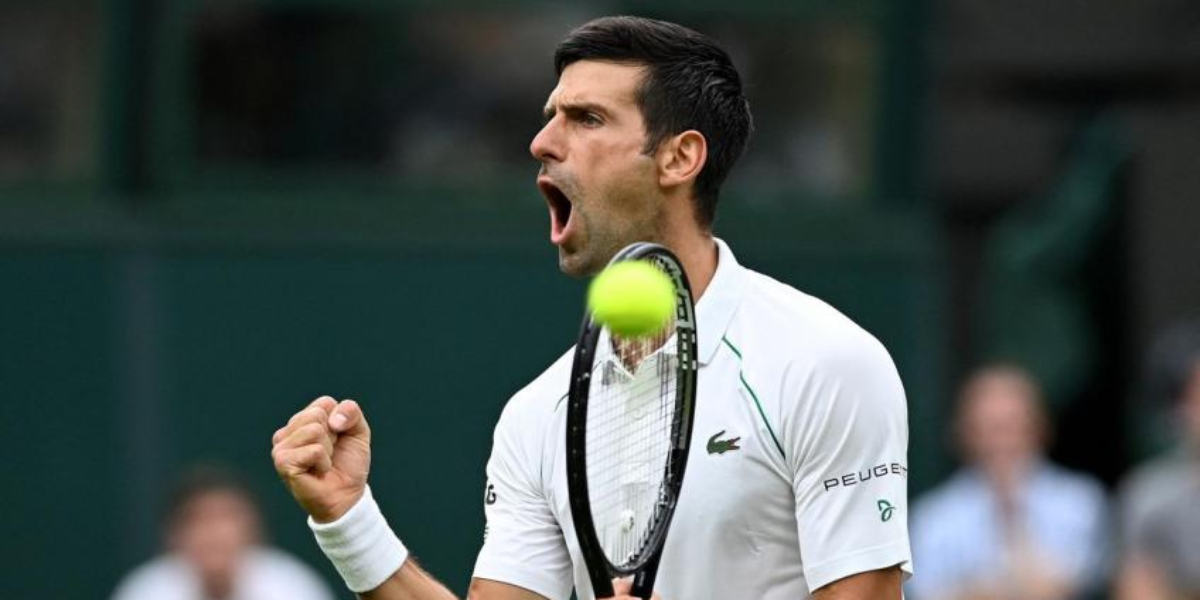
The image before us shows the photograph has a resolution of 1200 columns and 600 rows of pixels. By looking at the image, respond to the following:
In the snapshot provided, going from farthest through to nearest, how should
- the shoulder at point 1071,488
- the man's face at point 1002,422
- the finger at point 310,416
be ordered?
the shoulder at point 1071,488, the man's face at point 1002,422, the finger at point 310,416

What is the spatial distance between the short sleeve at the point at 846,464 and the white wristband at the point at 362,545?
2.43 ft

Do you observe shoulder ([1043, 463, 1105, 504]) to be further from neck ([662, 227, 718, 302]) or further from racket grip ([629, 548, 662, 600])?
racket grip ([629, 548, 662, 600])

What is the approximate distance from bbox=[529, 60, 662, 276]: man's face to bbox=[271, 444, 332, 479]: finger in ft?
1.82

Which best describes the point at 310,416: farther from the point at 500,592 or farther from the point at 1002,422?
the point at 1002,422

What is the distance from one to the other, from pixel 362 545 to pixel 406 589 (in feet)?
0.42

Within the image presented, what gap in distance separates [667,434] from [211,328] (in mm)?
5220

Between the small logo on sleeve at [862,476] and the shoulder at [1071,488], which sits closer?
the small logo on sleeve at [862,476]

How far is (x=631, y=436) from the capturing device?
4.22 meters

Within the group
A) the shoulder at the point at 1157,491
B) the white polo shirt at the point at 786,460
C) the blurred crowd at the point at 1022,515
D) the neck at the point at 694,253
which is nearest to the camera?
the white polo shirt at the point at 786,460

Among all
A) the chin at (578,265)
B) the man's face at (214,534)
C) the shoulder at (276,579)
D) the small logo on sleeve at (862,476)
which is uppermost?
the chin at (578,265)

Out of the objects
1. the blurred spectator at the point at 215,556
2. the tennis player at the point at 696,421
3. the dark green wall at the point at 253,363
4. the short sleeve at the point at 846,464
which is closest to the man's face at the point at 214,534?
the blurred spectator at the point at 215,556

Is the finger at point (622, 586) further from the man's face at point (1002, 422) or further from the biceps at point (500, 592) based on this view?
the man's face at point (1002, 422)

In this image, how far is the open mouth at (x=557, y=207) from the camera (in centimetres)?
432

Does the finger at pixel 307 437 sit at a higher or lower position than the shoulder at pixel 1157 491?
higher
